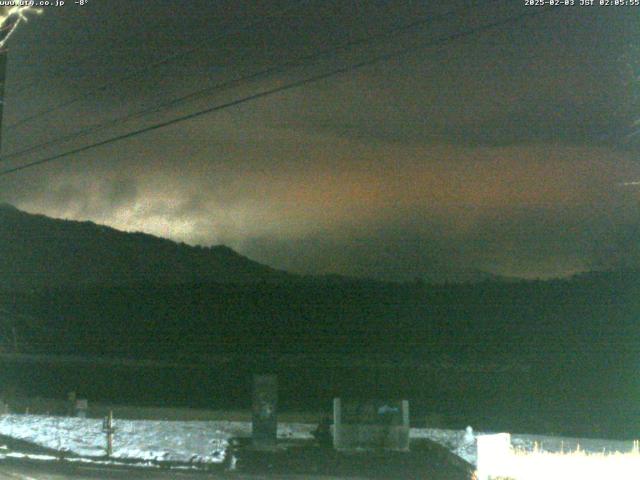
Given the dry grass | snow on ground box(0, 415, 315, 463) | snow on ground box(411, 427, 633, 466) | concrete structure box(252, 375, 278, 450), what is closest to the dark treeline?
snow on ground box(411, 427, 633, 466)

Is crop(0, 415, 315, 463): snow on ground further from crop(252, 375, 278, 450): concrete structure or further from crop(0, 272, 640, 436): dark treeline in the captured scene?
crop(0, 272, 640, 436): dark treeline

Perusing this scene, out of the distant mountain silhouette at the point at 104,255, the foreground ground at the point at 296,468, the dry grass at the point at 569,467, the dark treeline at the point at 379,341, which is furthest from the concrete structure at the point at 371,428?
the distant mountain silhouette at the point at 104,255

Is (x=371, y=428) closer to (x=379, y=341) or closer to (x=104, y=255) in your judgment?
(x=379, y=341)

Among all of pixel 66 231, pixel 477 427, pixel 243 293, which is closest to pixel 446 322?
pixel 243 293

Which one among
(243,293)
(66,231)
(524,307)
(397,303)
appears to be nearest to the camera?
(524,307)

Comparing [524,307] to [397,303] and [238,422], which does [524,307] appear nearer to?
[397,303]

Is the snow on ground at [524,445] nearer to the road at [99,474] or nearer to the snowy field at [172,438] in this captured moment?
the snowy field at [172,438]
